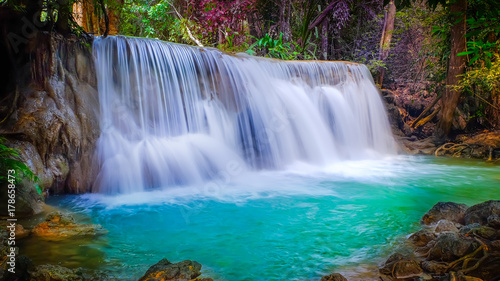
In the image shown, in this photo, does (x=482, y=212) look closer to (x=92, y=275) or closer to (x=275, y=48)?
(x=92, y=275)

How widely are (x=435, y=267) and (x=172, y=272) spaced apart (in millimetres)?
2026

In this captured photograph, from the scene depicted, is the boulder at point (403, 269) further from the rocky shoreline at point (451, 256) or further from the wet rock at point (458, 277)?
the wet rock at point (458, 277)

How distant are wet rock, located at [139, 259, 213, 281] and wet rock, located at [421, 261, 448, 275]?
1.69 meters

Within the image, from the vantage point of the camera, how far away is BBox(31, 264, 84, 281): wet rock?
2.56 m

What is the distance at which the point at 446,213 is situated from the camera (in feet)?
13.3

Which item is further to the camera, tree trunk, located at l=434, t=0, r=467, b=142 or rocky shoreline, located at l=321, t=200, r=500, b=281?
tree trunk, located at l=434, t=0, r=467, b=142

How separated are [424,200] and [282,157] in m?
3.53

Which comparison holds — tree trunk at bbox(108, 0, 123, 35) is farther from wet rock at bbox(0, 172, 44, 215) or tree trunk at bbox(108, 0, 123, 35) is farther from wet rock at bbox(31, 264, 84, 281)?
wet rock at bbox(31, 264, 84, 281)

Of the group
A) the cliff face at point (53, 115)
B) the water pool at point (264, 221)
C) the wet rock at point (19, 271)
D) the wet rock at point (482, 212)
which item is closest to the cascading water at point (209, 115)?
the cliff face at point (53, 115)

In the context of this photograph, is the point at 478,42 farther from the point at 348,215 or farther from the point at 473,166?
the point at 348,215

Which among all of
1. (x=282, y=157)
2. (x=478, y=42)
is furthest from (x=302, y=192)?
(x=478, y=42)

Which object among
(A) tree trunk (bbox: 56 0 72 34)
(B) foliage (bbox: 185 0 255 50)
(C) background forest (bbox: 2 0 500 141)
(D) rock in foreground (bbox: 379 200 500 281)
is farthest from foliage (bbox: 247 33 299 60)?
(D) rock in foreground (bbox: 379 200 500 281)

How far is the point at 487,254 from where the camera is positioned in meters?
2.66

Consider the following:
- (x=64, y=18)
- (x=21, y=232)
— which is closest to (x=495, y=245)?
(x=21, y=232)
